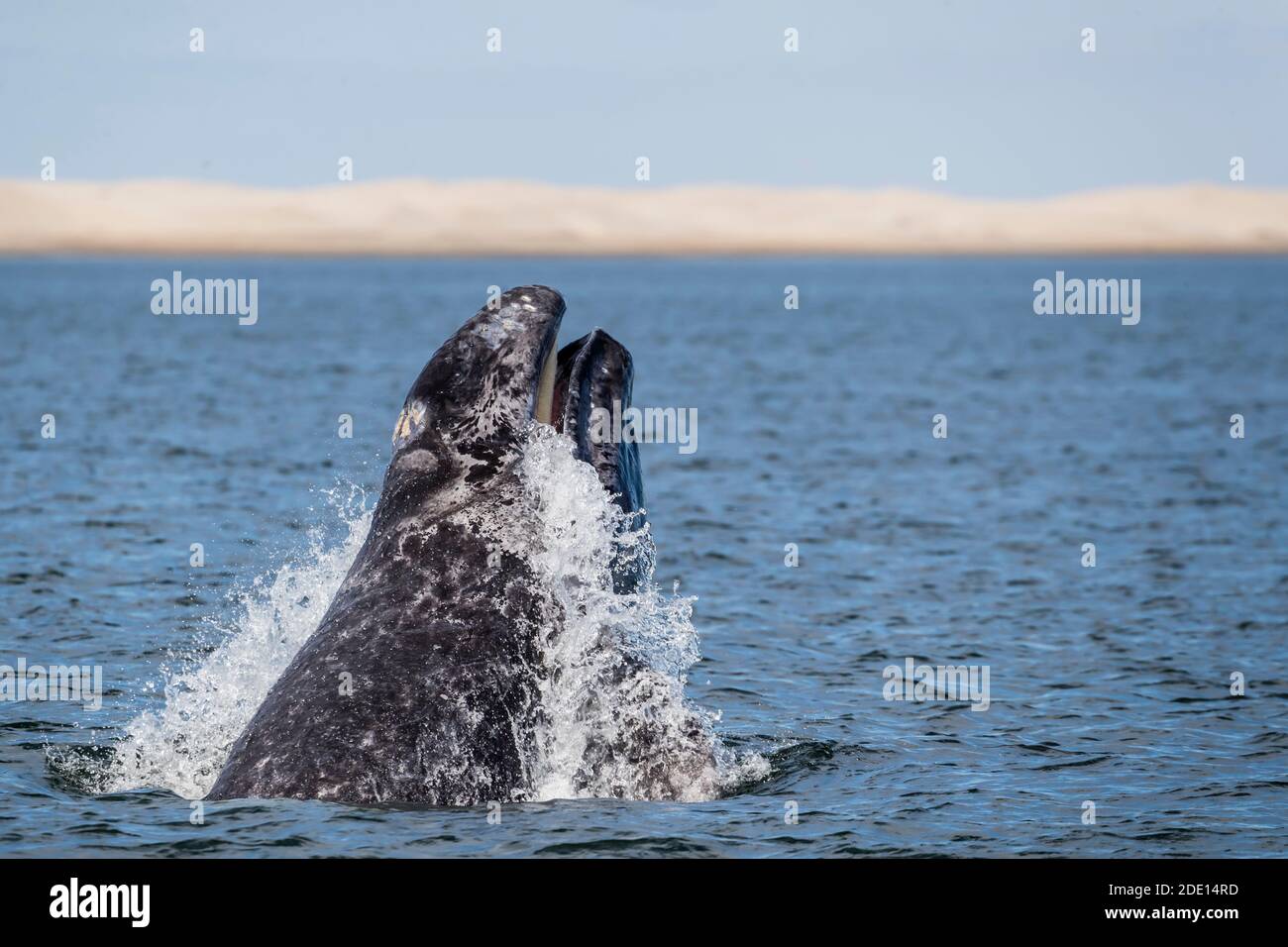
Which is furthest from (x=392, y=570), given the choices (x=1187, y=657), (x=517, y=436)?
(x=1187, y=657)

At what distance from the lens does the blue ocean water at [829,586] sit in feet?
32.9

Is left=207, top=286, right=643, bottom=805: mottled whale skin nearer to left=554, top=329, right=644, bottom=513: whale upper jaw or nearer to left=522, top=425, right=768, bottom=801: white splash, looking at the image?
left=554, top=329, right=644, bottom=513: whale upper jaw

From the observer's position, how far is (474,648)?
8.94 metres

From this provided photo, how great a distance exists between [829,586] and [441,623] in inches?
412

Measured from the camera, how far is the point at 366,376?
158 ft

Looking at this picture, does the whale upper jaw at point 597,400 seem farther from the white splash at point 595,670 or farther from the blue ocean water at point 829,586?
the blue ocean water at point 829,586

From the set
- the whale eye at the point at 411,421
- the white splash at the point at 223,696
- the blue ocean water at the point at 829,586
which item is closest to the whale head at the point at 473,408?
the whale eye at the point at 411,421

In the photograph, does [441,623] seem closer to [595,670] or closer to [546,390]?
[595,670]

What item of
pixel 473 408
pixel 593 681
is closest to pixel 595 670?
pixel 593 681

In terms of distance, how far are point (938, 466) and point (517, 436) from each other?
21.7 m

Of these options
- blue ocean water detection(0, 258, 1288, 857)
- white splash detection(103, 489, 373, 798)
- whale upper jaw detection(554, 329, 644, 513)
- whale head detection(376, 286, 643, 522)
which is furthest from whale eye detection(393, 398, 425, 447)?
blue ocean water detection(0, 258, 1288, 857)

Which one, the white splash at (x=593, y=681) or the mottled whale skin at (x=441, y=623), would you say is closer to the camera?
the mottled whale skin at (x=441, y=623)

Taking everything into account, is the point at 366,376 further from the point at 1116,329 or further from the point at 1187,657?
the point at 1116,329
